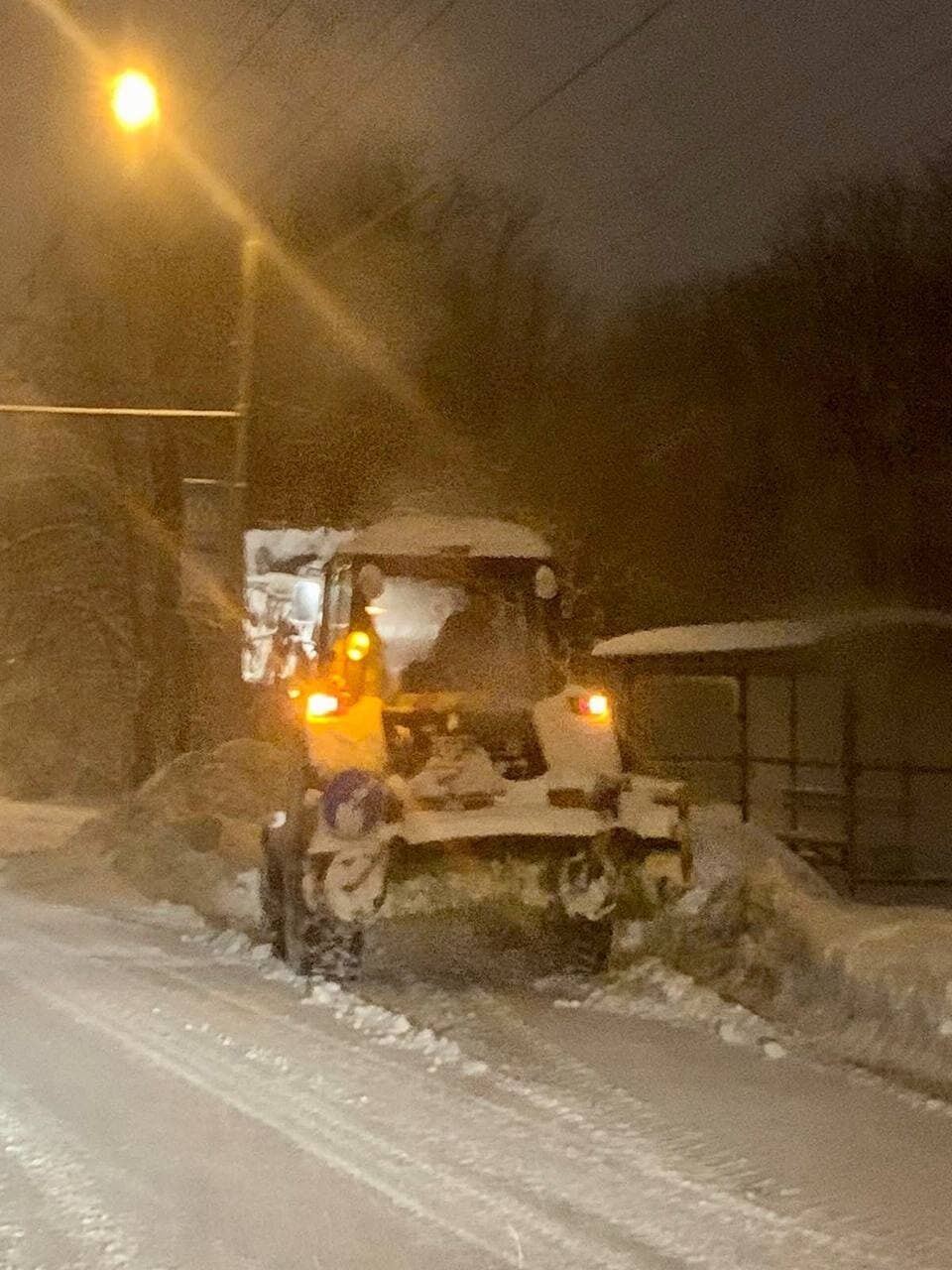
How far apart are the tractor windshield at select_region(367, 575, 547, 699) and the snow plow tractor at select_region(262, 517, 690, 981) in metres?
0.01

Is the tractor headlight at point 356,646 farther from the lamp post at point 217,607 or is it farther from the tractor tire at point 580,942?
the lamp post at point 217,607

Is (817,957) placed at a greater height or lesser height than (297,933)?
lesser

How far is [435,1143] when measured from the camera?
6641 mm

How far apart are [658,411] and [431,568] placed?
19.4 metres

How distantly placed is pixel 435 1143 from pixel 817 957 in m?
4.51

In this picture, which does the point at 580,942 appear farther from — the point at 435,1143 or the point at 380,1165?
the point at 380,1165

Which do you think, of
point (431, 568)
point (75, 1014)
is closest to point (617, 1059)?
point (75, 1014)

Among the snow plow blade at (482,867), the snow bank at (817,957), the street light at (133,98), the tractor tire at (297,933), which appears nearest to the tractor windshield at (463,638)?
the snow plow blade at (482,867)

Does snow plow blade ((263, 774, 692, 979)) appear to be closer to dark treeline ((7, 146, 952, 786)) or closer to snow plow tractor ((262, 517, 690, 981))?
snow plow tractor ((262, 517, 690, 981))

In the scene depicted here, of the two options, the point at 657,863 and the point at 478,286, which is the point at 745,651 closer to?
the point at 657,863

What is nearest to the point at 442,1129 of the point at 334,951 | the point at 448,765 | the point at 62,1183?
the point at 62,1183

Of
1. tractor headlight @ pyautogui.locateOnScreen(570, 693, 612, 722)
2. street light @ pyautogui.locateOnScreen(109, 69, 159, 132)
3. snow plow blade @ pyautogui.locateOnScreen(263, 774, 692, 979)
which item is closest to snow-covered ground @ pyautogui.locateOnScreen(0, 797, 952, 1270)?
snow plow blade @ pyautogui.locateOnScreen(263, 774, 692, 979)

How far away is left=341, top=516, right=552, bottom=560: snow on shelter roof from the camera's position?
422 inches

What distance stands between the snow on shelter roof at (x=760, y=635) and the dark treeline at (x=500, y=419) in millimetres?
3443
